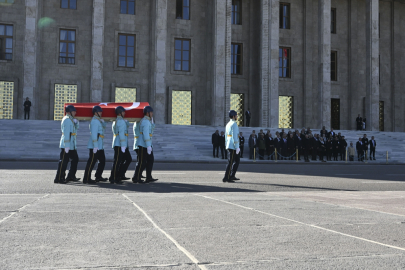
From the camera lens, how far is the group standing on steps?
36.5ft

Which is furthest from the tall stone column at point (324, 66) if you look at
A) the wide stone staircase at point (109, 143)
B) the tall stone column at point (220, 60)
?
the tall stone column at point (220, 60)

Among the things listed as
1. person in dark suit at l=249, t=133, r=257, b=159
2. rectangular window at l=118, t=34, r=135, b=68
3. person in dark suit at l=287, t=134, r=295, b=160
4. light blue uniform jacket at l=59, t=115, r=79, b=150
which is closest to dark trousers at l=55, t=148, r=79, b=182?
light blue uniform jacket at l=59, t=115, r=79, b=150

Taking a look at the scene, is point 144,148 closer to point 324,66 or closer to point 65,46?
point 65,46

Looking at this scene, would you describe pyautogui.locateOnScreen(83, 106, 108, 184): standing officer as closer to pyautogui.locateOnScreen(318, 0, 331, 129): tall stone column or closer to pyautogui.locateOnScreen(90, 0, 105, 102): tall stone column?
pyautogui.locateOnScreen(90, 0, 105, 102): tall stone column

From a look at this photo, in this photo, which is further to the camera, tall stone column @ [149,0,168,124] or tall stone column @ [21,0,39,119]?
tall stone column @ [149,0,168,124]

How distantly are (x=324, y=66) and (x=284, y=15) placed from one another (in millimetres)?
7138

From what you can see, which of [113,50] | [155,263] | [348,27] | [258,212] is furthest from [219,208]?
[348,27]

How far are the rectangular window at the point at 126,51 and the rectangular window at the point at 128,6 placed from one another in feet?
7.11

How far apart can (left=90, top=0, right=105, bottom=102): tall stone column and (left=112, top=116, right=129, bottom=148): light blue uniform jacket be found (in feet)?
79.1

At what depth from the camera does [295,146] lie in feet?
88.1

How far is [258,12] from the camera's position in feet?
134

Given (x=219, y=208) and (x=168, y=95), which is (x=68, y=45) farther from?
(x=219, y=208)

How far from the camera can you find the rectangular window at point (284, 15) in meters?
42.6

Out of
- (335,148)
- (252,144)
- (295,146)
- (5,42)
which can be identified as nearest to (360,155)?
(335,148)
